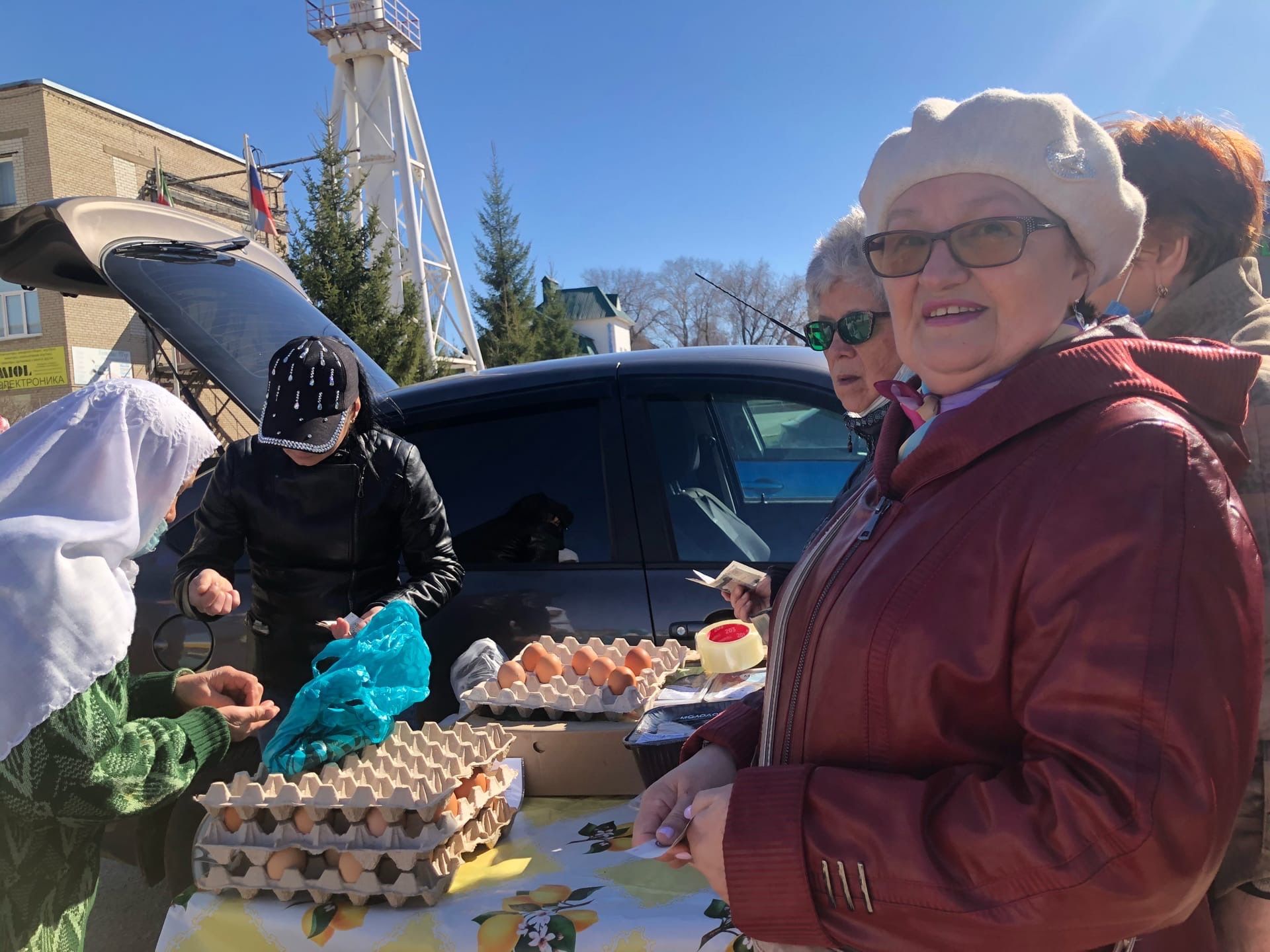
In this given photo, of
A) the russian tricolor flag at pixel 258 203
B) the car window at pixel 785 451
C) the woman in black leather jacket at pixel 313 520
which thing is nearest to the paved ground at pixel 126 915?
the woman in black leather jacket at pixel 313 520

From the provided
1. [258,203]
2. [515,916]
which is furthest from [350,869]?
[258,203]

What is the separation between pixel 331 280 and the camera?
1886 cm

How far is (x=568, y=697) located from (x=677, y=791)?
89cm

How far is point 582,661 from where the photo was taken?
220 cm

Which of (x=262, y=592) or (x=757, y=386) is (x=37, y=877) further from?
(x=757, y=386)

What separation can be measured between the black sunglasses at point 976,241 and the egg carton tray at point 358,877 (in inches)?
49.0

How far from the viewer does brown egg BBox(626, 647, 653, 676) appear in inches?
85.7

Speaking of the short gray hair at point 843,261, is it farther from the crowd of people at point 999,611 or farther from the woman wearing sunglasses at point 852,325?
the crowd of people at point 999,611

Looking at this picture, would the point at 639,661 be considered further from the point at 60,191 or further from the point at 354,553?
the point at 60,191

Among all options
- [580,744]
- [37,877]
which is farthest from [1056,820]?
[37,877]

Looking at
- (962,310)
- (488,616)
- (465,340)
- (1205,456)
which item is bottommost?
(488,616)

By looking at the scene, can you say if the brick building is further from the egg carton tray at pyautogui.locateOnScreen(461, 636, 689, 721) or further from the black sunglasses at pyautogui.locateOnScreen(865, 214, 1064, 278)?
the black sunglasses at pyautogui.locateOnScreen(865, 214, 1064, 278)

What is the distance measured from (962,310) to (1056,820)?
56 cm

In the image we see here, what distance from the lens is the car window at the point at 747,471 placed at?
281 centimetres
